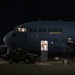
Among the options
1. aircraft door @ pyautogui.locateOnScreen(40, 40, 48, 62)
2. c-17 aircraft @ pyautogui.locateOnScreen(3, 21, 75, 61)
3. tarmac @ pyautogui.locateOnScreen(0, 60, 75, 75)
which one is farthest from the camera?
c-17 aircraft @ pyautogui.locateOnScreen(3, 21, 75, 61)

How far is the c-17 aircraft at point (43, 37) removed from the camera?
47.1 meters

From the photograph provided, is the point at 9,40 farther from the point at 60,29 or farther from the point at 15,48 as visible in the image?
the point at 60,29

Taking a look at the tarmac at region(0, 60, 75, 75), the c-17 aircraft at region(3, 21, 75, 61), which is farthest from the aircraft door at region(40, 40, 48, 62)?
the tarmac at region(0, 60, 75, 75)

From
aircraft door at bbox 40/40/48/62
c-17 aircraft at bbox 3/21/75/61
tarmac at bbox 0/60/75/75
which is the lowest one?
tarmac at bbox 0/60/75/75

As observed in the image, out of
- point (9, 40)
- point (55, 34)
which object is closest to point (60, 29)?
point (55, 34)

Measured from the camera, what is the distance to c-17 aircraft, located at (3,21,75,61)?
47.1 m

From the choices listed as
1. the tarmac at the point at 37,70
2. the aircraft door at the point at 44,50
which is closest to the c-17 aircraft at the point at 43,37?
the aircraft door at the point at 44,50

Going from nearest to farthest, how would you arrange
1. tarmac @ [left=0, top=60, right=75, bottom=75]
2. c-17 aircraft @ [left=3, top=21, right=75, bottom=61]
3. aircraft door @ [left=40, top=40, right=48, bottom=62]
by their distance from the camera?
tarmac @ [left=0, top=60, right=75, bottom=75]
aircraft door @ [left=40, top=40, right=48, bottom=62]
c-17 aircraft @ [left=3, top=21, right=75, bottom=61]

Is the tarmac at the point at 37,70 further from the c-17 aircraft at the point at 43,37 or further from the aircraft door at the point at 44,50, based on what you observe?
the c-17 aircraft at the point at 43,37

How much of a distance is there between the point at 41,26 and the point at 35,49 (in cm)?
358

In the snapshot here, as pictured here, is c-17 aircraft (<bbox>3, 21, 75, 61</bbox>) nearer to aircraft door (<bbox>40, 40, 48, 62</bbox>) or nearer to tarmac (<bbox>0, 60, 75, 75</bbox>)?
aircraft door (<bbox>40, 40, 48, 62</bbox>)

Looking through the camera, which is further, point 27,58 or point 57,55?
point 57,55

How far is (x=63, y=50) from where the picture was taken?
47.5 m

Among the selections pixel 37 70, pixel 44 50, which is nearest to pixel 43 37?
pixel 44 50
